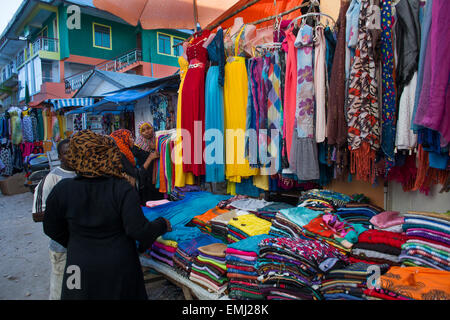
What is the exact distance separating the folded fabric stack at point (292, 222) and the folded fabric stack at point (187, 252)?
2.07 feet

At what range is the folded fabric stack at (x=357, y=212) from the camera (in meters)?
2.27

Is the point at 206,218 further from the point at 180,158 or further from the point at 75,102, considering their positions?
the point at 75,102

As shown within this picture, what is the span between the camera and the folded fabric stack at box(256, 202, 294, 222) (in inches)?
103

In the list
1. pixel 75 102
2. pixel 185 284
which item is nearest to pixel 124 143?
pixel 185 284

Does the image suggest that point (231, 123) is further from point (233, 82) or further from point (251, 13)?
point (251, 13)

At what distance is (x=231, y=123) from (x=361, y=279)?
185cm

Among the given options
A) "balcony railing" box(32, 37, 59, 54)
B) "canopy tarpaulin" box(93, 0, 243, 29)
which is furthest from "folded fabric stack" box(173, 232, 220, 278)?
"balcony railing" box(32, 37, 59, 54)

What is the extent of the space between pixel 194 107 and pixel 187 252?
150 cm

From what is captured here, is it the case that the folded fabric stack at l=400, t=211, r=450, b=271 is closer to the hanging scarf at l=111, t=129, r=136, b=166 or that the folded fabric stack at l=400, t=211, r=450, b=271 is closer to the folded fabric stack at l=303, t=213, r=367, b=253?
the folded fabric stack at l=303, t=213, r=367, b=253

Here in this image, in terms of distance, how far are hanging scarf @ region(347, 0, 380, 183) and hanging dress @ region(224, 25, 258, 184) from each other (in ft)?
3.55

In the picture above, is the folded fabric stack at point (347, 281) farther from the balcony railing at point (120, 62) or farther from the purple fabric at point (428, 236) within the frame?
the balcony railing at point (120, 62)
